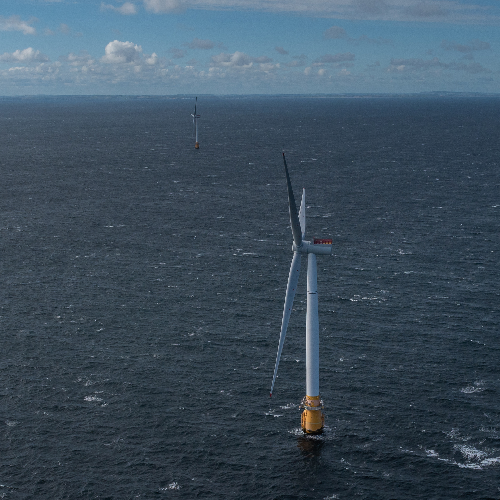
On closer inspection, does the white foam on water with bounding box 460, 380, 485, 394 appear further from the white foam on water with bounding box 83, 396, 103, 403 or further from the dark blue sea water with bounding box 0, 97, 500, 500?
Result: the white foam on water with bounding box 83, 396, 103, 403

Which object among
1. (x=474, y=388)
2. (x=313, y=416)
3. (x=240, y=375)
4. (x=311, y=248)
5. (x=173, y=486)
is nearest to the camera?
(x=173, y=486)

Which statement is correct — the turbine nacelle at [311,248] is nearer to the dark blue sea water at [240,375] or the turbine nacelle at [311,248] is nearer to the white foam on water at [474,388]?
the dark blue sea water at [240,375]

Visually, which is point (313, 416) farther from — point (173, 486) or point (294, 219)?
point (294, 219)

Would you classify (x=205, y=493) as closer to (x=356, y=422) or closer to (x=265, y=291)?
(x=356, y=422)

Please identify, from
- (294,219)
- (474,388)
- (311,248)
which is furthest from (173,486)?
(474,388)

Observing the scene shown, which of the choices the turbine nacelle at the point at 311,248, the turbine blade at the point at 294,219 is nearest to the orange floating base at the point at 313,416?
the turbine nacelle at the point at 311,248

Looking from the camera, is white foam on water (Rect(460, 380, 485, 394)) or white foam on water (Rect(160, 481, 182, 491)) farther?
white foam on water (Rect(460, 380, 485, 394))

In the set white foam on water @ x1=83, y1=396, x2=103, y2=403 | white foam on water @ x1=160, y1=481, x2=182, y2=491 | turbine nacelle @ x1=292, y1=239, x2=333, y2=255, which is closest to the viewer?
white foam on water @ x1=160, y1=481, x2=182, y2=491

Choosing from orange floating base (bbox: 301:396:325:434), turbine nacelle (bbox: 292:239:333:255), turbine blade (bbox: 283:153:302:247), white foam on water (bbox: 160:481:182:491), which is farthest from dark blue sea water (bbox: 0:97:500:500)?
turbine blade (bbox: 283:153:302:247)
